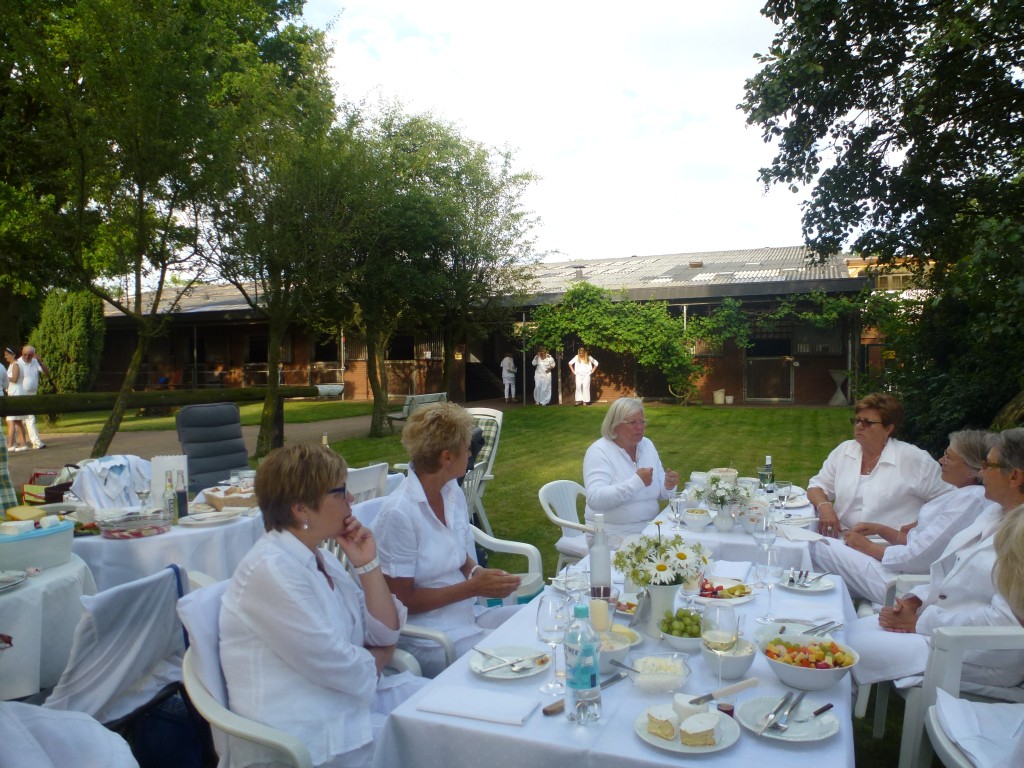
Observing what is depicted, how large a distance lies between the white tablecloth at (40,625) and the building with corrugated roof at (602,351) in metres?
13.6

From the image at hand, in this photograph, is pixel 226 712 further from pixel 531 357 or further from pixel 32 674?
pixel 531 357

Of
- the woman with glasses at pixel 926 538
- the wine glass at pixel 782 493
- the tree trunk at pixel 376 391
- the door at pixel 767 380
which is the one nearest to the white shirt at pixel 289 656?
the woman with glasses at pixel 926 538

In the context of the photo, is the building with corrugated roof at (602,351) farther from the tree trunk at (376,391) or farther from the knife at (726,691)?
the knife at (726,691)

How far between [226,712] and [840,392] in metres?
18.1

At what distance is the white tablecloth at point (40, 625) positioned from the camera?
294 cm

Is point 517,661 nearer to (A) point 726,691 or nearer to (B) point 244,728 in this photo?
(A) point 726,691

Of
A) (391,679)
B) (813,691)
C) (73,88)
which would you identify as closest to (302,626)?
(391,679)

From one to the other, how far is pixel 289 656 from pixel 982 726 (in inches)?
80.2

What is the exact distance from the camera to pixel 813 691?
1.96m

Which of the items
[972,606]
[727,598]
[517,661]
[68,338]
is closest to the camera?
[517,661]

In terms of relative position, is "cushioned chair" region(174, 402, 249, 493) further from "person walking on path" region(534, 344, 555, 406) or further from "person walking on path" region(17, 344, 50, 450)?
"person walking on path" region(534, 344, 555, 406)

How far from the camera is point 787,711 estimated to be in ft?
5.97

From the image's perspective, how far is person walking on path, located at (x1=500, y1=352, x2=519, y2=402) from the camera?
67.9ft

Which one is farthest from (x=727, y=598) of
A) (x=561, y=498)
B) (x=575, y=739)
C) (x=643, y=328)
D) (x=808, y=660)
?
(x=643, y=328)
